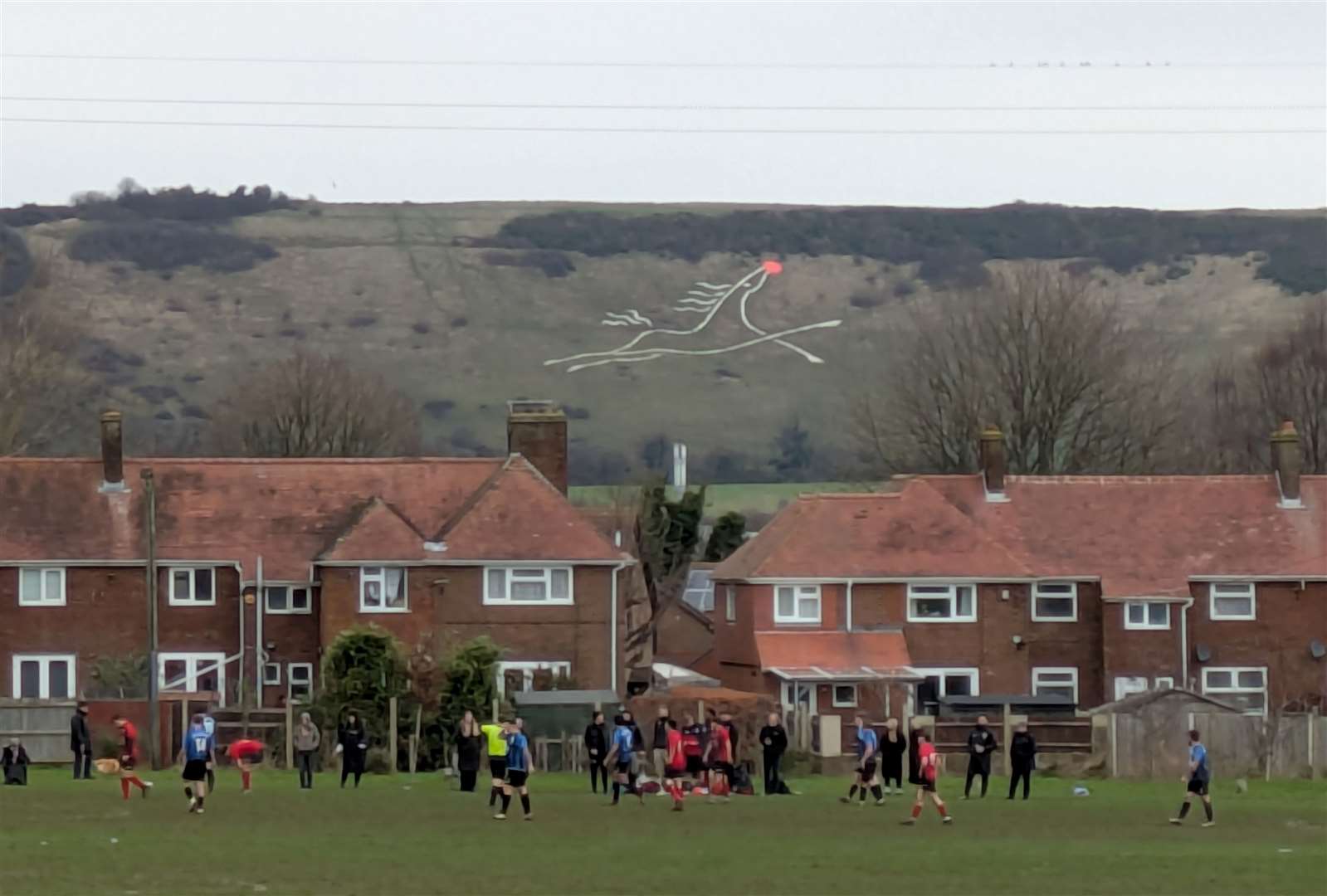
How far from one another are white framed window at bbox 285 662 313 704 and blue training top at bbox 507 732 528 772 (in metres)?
27.2

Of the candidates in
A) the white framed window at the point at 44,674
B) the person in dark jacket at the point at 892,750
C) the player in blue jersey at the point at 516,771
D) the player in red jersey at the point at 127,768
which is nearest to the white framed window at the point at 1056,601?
the white framed window at the point at 44,674

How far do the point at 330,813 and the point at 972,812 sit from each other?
9.75 m

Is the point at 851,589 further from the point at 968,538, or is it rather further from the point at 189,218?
the point at 189,218

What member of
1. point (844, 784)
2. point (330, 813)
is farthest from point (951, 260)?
point (330, 813)

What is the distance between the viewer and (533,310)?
16275 centimetres

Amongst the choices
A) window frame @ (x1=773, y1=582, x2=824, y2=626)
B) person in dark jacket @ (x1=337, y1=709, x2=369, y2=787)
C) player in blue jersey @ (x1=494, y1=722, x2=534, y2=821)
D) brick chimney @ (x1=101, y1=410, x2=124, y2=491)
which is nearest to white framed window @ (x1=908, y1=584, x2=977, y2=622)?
window frame @ (x1=773, y1=582, x2=824, y2=626)

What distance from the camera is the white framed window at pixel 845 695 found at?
206ft

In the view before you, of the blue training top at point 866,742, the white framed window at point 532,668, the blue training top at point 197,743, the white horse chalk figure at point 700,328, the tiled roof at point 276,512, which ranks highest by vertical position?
the white horse chalk figure at point 700,328

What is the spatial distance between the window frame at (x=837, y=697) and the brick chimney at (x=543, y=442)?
916 cm

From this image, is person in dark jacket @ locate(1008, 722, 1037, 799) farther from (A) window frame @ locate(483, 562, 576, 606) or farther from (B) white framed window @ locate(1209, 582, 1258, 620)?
(B) white framed window @ locate(1209, 582, 1258, 620)

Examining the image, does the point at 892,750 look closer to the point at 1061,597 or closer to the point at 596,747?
the point at 596,747

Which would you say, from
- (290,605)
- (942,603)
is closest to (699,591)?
(942,603)

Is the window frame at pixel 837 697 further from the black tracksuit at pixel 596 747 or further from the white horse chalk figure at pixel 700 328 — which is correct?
the white horse chalk figure at pixel 700 328

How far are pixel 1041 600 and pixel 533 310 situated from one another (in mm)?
98063
